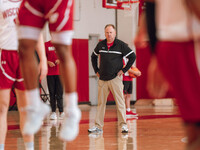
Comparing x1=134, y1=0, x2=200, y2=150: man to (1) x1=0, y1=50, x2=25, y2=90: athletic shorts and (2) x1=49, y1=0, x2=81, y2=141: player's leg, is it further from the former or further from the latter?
(1) x1=0, y1=50, x2=25, y2=90: athletic shorts

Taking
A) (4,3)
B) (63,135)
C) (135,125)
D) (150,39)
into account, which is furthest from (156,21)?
(135,125)

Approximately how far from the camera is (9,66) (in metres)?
3.83

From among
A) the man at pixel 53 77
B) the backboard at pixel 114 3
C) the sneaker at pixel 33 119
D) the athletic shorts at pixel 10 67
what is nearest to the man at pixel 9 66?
the athletic shorts at pixel 10 67

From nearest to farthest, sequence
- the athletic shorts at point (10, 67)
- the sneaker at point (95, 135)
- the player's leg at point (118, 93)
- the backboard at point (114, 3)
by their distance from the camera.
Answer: the athletic shorts at point (10, 67)
the sneaker at point (95, 135)
the player's leg at point (118, 93)
the backboard at point (114, 3)

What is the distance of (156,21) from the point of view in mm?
2100

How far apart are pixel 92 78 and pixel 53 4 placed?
1133 centimetres

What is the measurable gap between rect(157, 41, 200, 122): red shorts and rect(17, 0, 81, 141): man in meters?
0.82

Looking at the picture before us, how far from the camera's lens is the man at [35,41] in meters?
2.47

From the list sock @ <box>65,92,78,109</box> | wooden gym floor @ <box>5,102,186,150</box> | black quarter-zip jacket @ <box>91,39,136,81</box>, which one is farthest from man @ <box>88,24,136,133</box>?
sock @ <box>65,92,78,109</box>

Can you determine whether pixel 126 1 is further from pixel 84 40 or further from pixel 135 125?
pixel 135 125

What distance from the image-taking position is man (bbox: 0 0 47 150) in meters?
3.66

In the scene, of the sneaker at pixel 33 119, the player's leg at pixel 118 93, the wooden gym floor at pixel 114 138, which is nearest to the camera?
the sneaker at pixel 33 119

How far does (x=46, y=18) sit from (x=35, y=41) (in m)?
0.18

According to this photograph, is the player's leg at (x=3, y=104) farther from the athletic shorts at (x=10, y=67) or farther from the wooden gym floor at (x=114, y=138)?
the wooden gym floor at (x=114, y=138)
